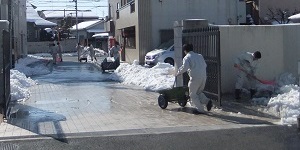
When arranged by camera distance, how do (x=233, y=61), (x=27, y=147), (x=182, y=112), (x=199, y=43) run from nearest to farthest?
(x=27, y=147), (x=182, y=112), (x=199, y=43), (x=233, y=61)

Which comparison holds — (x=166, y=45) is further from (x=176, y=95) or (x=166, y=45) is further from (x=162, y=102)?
(x=176, y=95)

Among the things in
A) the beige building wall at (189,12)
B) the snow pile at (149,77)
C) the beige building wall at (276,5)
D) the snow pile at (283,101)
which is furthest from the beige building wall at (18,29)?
the snow pile at (283,101)

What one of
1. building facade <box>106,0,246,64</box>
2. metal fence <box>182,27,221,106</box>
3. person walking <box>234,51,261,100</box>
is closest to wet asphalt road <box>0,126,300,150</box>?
metal fence <box>182,27,221,106</box>

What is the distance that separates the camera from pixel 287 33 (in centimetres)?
1508

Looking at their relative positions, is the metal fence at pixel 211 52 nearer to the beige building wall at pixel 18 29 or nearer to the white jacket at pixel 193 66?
the white jacket at pixel 193 66

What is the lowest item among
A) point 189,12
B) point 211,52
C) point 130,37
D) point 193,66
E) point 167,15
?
point 193,66

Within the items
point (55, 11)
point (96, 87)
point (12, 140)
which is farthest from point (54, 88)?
point (55, 11)

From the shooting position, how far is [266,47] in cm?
1515

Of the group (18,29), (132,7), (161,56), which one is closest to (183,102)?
(161,56)

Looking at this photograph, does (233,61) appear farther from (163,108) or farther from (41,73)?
(41,73)

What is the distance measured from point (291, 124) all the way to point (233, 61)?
498 cm

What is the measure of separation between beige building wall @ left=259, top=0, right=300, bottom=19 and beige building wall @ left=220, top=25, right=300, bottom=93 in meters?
25.8

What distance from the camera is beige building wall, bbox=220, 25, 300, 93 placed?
1481cm

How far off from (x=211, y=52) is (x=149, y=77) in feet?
20.3
